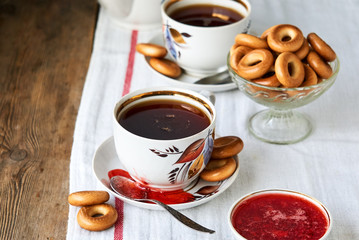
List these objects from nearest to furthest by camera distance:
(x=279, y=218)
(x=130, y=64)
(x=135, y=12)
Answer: (x=279, y=218) → (x=130, y=64) → (x=135, y=12)

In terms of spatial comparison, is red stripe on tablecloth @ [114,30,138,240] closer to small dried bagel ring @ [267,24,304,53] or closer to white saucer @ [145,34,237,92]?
white saucer @ [145,34,237,92]

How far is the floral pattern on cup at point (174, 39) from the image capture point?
1158 mm

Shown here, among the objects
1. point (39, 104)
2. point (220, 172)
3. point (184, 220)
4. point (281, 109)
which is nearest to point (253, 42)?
point (281, 109)

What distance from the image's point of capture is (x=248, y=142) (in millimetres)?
1028

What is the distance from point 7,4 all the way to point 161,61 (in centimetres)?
61

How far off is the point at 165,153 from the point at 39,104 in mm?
458

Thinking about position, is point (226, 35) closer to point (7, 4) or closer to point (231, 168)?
point (231, 168)

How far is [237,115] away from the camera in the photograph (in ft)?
3.63

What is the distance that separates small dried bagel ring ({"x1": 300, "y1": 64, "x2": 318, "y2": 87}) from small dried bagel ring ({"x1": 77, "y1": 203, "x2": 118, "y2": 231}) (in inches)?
14.9

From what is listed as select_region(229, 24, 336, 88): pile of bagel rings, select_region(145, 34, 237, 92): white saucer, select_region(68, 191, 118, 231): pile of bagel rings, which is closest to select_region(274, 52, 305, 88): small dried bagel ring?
select_region(229, 24, 336, 88): pile of bagel rings

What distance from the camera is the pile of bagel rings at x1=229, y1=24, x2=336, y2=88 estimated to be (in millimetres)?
927

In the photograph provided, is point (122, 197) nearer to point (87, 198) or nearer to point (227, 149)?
point (87, 198)

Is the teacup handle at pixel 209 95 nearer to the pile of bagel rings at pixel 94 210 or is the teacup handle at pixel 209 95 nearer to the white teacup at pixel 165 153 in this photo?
the white teacup at pixel 165 153

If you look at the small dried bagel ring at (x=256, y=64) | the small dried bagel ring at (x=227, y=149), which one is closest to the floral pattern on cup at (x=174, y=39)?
the small dried bagel ring at (x=256, y=64)
